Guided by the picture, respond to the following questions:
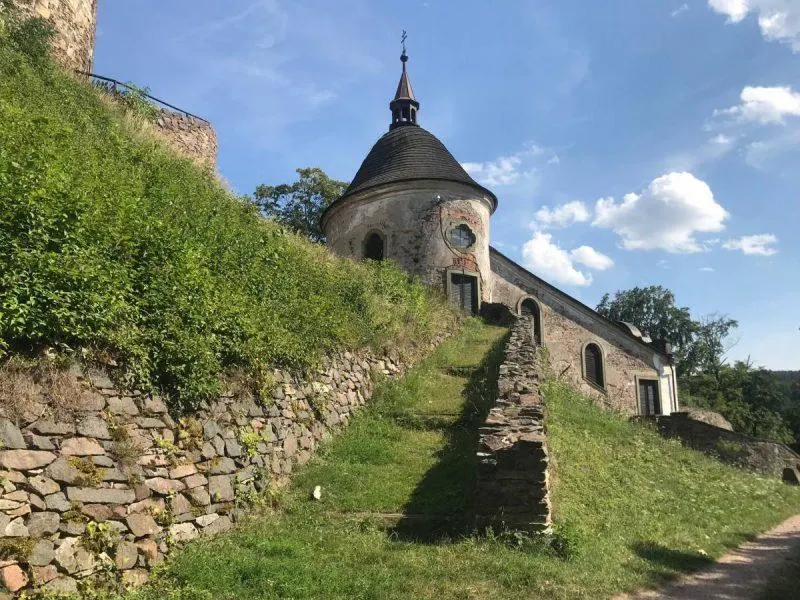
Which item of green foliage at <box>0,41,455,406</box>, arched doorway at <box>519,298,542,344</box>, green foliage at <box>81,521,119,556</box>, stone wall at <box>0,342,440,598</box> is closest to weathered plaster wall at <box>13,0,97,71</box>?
green foliage at <box>0,41,455,406</box>

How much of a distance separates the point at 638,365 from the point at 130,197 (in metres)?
22.0

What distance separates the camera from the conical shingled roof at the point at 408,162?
22703 millimetres

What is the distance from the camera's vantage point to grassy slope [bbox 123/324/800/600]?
6098mm

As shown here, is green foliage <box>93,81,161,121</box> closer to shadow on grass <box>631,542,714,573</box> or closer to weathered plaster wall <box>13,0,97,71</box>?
weathered plaster wall <box>13,0,97,71</box>

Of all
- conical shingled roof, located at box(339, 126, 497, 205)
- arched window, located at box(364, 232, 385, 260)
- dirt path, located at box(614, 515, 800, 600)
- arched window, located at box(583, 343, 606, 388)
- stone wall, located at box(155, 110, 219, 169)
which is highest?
conical shingled roof, located at box(339, 126, 497, 205)

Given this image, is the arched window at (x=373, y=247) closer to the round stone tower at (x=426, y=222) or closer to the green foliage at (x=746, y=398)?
the round stone tower at (x=426, y=222)

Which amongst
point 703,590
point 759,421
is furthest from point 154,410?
point 759,421

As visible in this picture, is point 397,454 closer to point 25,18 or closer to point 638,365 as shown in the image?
point 25,18

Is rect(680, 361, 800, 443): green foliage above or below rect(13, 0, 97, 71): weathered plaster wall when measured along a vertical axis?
below

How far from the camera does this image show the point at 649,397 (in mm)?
25641

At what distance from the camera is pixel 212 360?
7582mm

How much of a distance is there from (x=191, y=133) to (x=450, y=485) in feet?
47.3

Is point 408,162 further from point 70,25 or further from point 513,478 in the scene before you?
point 513,478

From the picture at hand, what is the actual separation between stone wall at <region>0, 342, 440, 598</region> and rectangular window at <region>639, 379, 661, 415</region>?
806 inches
